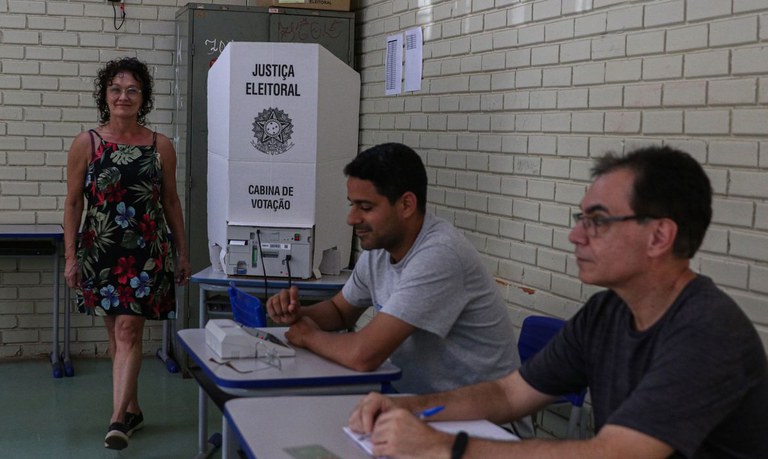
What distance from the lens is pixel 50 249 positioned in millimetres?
5375

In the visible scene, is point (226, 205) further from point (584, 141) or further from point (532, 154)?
point (584, 141)

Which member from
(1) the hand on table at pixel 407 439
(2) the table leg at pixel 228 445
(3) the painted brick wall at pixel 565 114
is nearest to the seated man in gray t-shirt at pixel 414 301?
(2) the table leg at pixel 228 445

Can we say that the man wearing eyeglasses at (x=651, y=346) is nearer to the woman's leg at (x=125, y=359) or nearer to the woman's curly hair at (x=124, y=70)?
the woman's leg at (x=125, y=359)

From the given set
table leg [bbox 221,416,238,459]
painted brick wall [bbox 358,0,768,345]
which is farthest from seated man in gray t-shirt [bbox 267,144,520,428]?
painted brick wall [bbox 358,0,768,345]

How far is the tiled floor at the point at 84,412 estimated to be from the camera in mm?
4281

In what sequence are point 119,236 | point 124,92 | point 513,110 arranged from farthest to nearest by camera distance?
point 124,92
point 119,236
point 513,110

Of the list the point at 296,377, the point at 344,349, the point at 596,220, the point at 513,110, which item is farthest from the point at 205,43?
the point at 596,220

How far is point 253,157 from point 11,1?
238 cm

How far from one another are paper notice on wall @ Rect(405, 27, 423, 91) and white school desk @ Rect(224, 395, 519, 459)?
112 inches

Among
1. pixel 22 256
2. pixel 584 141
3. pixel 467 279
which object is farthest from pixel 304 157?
pixel 22 256

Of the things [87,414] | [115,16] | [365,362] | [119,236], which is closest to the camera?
[365,362]

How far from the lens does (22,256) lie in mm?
5398

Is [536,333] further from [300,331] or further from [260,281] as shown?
[260,281]

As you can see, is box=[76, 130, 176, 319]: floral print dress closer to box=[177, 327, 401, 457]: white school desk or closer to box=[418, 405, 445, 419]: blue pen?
box=[177, 327, 401, 457]: white school desk
